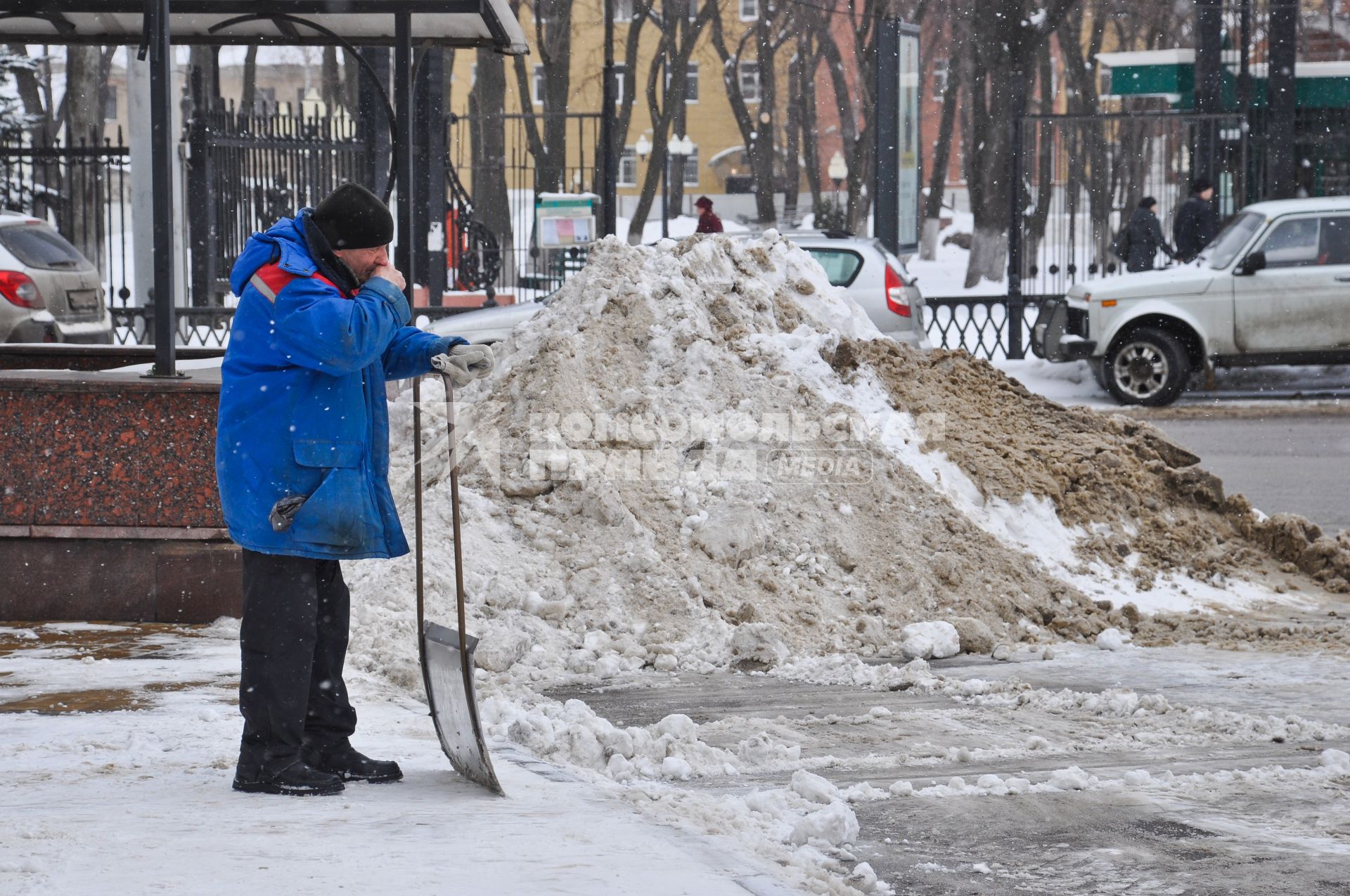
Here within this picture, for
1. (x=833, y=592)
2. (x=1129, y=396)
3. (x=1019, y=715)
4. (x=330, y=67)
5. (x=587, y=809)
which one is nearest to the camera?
(x=587, y=809)

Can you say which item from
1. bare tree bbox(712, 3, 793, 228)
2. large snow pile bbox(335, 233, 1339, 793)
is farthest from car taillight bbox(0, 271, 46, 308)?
bare tree bbox(712, 3, 793, 228)

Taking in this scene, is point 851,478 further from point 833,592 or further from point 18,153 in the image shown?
point 18,153

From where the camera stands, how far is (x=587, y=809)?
3953 mm

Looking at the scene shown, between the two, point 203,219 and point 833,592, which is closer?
point 833,592

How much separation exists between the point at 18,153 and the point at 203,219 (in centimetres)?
202

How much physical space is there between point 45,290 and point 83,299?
50 cm

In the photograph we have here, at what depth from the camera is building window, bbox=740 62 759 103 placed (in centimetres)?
6244

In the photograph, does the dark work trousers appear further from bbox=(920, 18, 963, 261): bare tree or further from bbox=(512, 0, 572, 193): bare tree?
bbox=(920, 18, 963, 261): bare tree

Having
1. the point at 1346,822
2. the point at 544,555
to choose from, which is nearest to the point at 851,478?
the point at 544,555

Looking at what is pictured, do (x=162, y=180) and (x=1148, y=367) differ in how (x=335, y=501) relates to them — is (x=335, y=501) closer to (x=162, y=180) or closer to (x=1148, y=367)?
(x=162, y=180)

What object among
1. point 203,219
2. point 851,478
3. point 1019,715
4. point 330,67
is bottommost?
point 1019,715

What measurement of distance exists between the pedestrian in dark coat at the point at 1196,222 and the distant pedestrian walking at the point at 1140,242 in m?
0.17

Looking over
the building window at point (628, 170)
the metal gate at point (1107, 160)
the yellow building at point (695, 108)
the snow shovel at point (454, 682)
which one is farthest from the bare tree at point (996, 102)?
the building window at point (628, 170)

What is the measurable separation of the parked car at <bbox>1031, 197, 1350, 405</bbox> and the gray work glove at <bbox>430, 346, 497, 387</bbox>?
11504 millimetres
